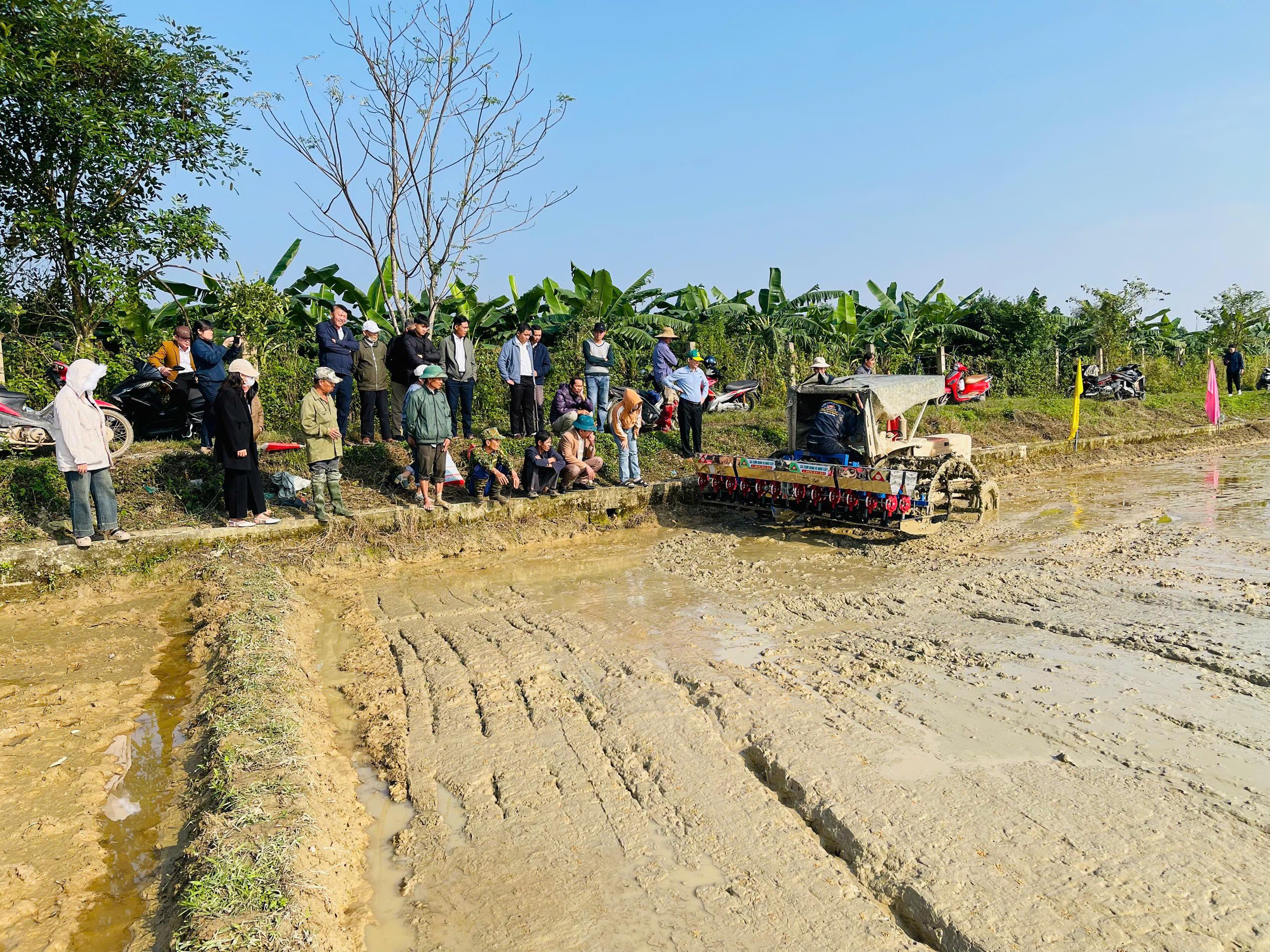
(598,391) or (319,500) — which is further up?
(598,391)

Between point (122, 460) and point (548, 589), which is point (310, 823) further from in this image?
point (122, 460)

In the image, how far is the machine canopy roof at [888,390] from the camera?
10320mm

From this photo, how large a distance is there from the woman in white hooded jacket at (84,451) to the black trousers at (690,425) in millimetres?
7546

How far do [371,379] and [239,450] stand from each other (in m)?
2.58

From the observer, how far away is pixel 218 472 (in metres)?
10.0

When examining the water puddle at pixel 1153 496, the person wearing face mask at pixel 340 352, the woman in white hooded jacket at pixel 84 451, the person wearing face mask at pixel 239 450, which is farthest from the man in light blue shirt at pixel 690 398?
the woman in white hooded jacket at pixel 84 451

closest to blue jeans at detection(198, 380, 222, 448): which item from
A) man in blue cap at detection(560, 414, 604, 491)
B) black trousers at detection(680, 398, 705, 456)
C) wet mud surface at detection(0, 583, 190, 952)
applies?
wet mud surface at detection(0, 583, 190, 952)

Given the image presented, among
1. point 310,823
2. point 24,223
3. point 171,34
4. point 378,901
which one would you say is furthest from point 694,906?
point 171,34

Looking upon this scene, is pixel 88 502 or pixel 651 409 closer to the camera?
pixel 88 502

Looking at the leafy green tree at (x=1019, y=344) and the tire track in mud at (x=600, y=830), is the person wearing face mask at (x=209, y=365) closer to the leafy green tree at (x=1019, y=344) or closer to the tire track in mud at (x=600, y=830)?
the tire track in mud at (x=600, y=830)

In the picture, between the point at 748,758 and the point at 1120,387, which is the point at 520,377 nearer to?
the point at 748,758

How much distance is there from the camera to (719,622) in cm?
690

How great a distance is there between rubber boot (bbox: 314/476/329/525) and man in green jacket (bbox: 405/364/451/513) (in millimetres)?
1083

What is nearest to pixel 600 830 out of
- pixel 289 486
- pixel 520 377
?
pixel 289 486
